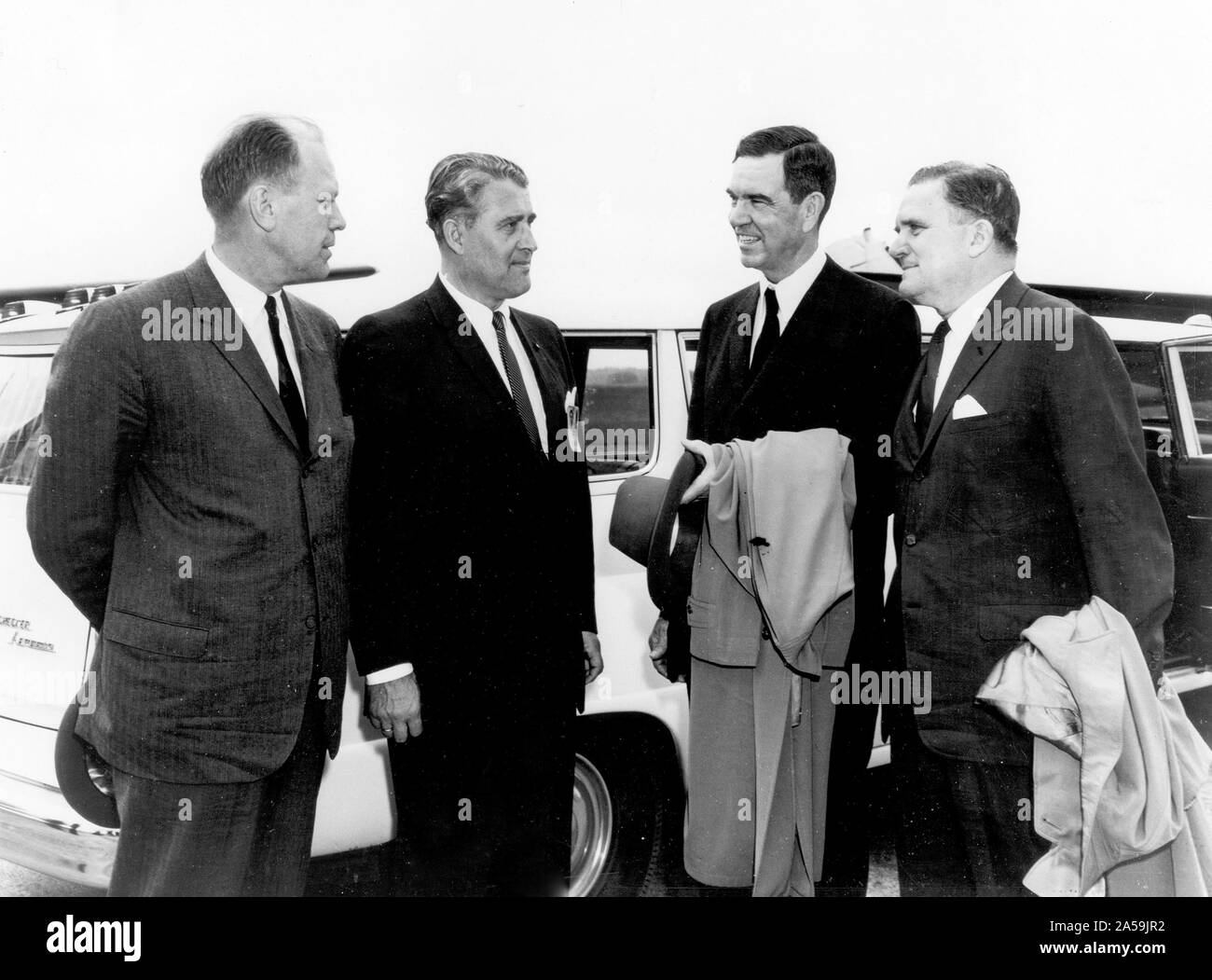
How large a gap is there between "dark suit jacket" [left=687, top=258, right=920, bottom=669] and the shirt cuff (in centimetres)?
100

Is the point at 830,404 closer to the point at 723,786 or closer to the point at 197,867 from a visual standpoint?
the point at 723,786

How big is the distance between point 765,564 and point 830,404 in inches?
18.0

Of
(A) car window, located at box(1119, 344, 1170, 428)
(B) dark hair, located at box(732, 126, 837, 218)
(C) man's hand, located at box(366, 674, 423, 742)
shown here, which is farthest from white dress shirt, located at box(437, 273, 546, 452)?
(A) car window, located at box(1119, 344, 1170, 428)

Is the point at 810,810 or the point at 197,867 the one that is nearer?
the point at 197,867

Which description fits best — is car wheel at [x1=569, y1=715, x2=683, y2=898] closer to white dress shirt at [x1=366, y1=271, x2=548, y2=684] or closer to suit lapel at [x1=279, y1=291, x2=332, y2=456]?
white dress shirt at [x1=366, y1=271, x2=548, y2=684]

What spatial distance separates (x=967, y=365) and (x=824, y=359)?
334 millimetres

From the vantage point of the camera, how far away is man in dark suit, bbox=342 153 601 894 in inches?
87.9

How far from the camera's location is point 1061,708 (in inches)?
85.0

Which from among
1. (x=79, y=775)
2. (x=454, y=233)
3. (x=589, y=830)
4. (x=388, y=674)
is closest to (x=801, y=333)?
(x=454, y=233)

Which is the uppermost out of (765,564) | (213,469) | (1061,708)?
(213,469)

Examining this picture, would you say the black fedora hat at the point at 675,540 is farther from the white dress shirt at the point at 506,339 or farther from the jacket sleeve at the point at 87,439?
the jacket sleeve at the point at 87,439

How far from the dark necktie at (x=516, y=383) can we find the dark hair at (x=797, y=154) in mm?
771
